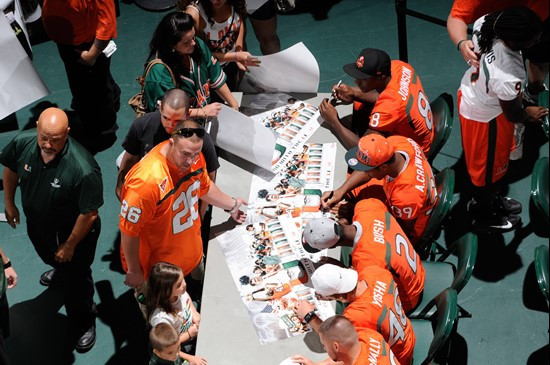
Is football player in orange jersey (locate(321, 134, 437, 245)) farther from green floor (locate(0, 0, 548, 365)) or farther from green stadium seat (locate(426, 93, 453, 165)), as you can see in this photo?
green floor (locate(0, 0, 548, 365))

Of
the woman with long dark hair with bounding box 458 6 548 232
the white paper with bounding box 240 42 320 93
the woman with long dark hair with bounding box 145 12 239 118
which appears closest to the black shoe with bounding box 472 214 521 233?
the woman with long dark hair with bounding box 458 6 548 232

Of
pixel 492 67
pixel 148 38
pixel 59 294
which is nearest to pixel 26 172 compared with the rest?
pixel 59 294

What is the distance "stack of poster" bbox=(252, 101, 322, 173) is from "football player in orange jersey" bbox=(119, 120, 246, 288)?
58cm

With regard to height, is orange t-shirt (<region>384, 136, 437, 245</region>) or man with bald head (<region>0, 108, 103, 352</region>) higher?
man with bald head (<region>0, 108, 103, 352</region>)

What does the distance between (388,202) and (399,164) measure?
252mm

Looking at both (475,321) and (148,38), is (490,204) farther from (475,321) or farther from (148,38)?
(148,38)

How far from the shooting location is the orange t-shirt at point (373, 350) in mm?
3299

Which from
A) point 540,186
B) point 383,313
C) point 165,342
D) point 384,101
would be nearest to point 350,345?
point 383,313

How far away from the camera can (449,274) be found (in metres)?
4.23

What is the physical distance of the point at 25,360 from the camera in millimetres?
4594

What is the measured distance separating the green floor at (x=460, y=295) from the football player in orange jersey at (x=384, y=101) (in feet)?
2.92

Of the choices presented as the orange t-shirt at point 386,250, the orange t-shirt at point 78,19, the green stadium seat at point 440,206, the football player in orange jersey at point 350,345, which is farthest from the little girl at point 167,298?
the orange t-shirt at point 78,19

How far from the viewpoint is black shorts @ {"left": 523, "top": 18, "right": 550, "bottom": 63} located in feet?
15.8

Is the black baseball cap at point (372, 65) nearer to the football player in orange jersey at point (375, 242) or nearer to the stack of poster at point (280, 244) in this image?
the stack of poster at point (280, 244)
